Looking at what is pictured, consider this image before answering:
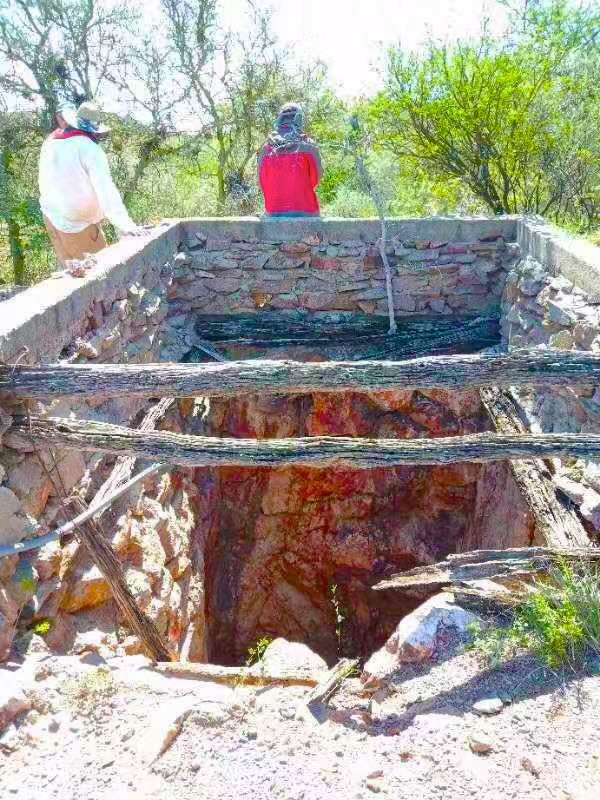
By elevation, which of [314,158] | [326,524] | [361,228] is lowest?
[326,524]

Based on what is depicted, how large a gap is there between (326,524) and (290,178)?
3.43 m

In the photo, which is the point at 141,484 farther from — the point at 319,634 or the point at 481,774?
the point at 319,634

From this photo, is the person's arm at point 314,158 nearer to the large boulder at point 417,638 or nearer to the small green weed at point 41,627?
the large boulder at point 417,638

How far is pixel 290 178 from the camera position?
19.0ft

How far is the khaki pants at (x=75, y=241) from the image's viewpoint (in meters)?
5.08

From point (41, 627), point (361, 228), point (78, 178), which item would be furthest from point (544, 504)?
point (78, 178)

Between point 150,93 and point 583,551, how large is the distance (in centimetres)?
993

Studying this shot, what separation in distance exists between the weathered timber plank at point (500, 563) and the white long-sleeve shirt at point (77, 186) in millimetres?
3240

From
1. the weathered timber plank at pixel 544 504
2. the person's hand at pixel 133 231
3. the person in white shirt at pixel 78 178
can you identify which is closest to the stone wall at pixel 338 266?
the person's hand at pixel 133 231

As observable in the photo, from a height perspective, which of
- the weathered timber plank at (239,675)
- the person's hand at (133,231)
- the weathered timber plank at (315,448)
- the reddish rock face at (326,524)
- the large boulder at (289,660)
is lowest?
the reddish rock face at (326,524)

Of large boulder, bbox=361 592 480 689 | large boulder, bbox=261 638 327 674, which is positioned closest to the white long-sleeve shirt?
large boulder, bbox=261 638 327 674

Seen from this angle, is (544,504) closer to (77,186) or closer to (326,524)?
(326,524)

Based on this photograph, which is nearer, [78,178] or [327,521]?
[78,178]

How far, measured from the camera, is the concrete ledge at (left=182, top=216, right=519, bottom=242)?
18.7ft
